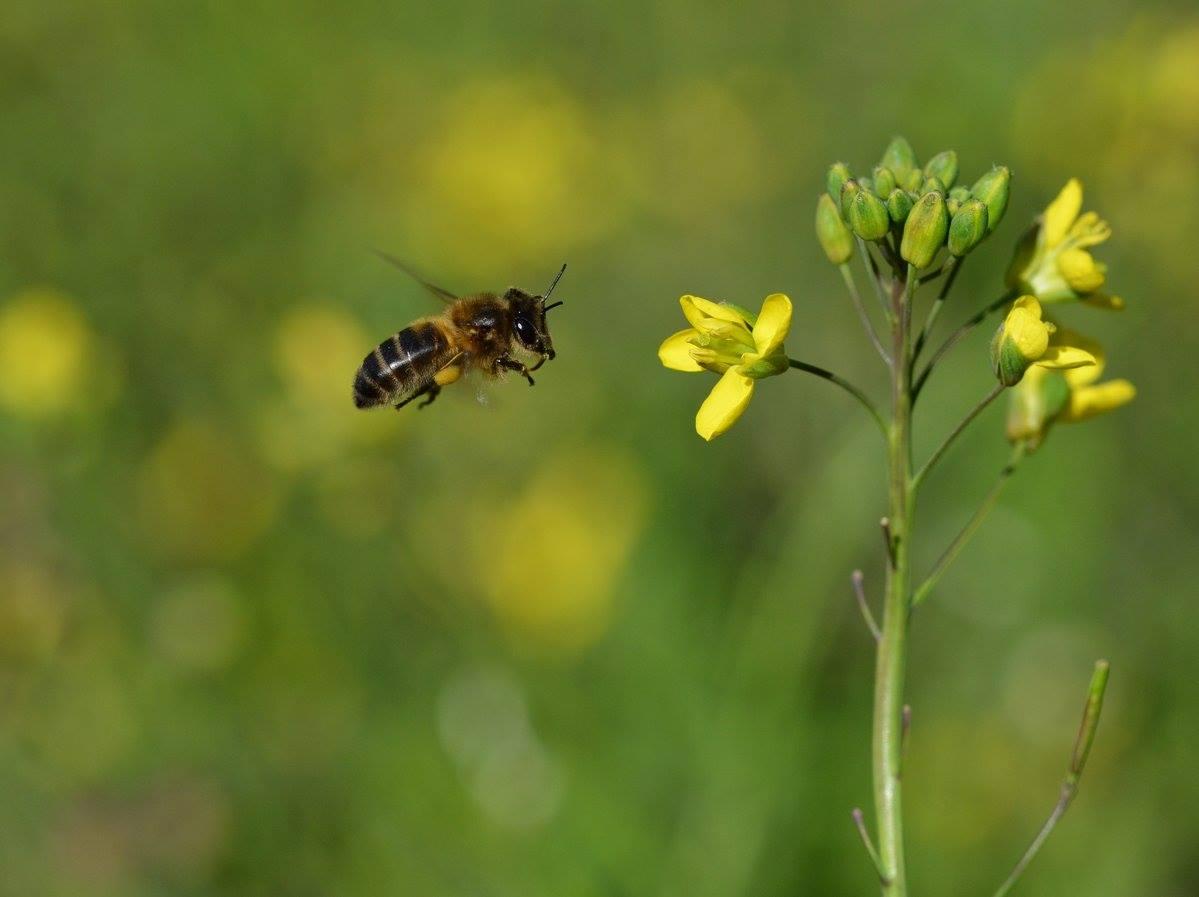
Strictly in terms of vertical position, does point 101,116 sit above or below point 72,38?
below

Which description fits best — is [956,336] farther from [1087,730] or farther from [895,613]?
[1087,730]

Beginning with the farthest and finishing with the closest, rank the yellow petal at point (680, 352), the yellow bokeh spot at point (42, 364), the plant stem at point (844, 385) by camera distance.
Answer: the yellow bokeh spot at point (42, 364) → the yellow petal at point (680, 352) → the plant stem at point (844, 385)

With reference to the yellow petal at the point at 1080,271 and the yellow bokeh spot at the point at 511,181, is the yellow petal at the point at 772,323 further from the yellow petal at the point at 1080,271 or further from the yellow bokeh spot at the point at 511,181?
the yellow bokeh spot at the point at 511,181

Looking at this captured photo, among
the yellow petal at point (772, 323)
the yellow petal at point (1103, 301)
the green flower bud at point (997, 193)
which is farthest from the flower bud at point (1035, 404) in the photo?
the yellow petal at point (772, 323)

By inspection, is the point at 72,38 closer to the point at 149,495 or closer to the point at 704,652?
the point at 149,495

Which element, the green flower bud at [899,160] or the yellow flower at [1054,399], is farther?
the yellow flower at [1054,399]

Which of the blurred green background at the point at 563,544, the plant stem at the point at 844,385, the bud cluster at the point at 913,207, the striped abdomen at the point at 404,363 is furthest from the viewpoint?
the blurred green background at the point at 563,544

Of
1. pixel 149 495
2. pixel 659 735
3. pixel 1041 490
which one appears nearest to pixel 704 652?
pixel 659 735

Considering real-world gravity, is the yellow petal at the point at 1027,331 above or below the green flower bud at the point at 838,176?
below
